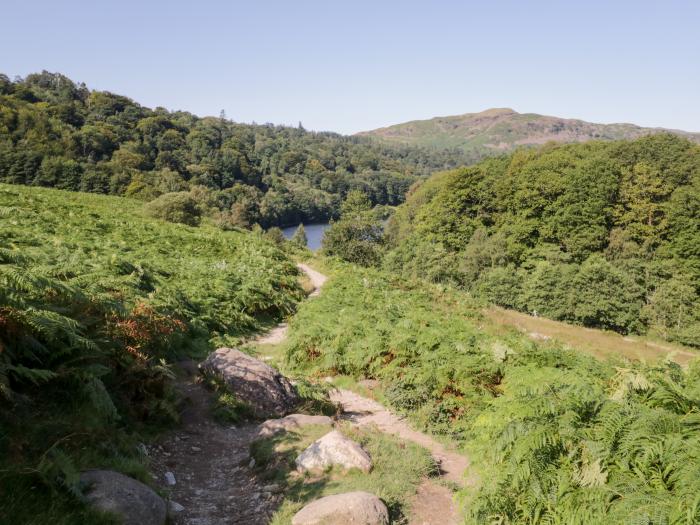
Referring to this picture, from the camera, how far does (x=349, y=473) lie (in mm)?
6414

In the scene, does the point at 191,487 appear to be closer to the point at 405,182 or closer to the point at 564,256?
the point at 564,256

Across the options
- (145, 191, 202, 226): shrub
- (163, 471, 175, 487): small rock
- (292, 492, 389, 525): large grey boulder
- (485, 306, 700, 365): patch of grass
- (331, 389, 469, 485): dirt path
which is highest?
(145, 191, 202, 226): shrub

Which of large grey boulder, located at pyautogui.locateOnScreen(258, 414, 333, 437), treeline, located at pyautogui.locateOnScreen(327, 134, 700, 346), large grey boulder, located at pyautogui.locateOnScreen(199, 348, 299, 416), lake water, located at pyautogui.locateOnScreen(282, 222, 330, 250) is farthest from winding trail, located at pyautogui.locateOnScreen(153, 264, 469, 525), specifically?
lake water, located at pyautogui.locateOnScreen(282, 222, 330, 250)

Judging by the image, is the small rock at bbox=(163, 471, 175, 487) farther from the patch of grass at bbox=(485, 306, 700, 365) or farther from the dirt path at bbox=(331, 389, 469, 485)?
the patch of grass at bbox=(485, 306, 700, 365)

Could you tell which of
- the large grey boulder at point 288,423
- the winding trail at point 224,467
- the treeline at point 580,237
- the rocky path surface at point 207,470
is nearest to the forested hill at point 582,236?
the treeline at point 580,237

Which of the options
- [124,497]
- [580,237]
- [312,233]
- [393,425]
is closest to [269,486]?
[124,497]

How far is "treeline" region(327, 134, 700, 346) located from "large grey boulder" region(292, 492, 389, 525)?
4120 centimetres

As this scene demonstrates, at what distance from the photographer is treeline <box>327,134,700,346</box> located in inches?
1609

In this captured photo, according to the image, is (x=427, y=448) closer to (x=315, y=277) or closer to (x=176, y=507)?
(x=176, y=507)

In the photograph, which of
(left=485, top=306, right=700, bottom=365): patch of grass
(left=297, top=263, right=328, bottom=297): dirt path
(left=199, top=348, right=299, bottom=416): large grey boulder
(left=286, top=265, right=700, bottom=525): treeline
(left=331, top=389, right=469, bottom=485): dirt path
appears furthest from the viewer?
(left=485, top=306, right=700, bottom=365): patch of grass

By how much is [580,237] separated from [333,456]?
162 ft

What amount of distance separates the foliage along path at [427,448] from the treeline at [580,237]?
122 ft

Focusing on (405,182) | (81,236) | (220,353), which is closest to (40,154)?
(81,236)

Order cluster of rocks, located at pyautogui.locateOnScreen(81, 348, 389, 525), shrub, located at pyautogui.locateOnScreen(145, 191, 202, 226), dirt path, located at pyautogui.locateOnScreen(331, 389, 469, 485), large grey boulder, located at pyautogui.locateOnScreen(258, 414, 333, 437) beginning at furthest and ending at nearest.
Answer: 1. shrub, located at pyautogui.locateOnScreen(145, 191, 202, 226)
2. large grey boulder, located at pyautogui.locateOnScreen(258, 414, 333, 437)
3. dirt path, located at pyautogui.locateOnScreen(331, 389, 469, 485)
4. cluster of rocks, located at pyautogui.locateOnScreen(81, 348, 389, 525)
